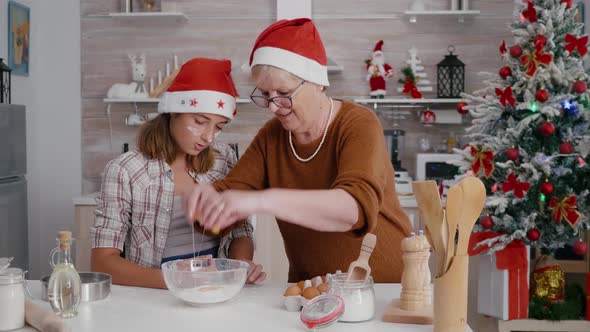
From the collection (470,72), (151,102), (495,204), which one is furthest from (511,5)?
(151,102)

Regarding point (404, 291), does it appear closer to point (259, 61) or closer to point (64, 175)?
point (259, 61)

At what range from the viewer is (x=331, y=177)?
6.82ft

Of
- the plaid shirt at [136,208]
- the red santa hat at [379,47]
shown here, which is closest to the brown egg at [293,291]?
the plaid shirt at [136,208]

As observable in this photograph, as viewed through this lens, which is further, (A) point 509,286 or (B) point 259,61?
(A) point 509,286

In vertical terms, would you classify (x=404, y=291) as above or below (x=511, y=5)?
Answer: below

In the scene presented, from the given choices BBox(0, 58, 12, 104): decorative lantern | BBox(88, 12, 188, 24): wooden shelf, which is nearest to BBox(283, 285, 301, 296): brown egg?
BBox(0, 58, 12, 104): decorative lantern

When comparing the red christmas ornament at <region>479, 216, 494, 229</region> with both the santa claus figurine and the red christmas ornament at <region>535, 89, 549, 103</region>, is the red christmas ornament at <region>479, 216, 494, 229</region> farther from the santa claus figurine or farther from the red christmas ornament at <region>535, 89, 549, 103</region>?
the santa claus figurine

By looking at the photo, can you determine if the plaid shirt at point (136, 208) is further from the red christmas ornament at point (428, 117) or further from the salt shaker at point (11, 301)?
the red christmas ornament at point (428, 117)

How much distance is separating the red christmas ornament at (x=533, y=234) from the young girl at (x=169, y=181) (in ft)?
4.56

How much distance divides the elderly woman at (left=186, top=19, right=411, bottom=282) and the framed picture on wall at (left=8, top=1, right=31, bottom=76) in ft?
A: 9.47

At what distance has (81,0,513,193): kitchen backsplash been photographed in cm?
488

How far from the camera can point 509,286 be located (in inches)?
125

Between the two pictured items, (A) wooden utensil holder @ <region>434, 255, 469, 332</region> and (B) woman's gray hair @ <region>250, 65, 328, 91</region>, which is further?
(B) woman's gray hair @ <region>250, 65, 328, 91</region>

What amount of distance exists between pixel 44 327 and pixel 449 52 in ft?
12.5
